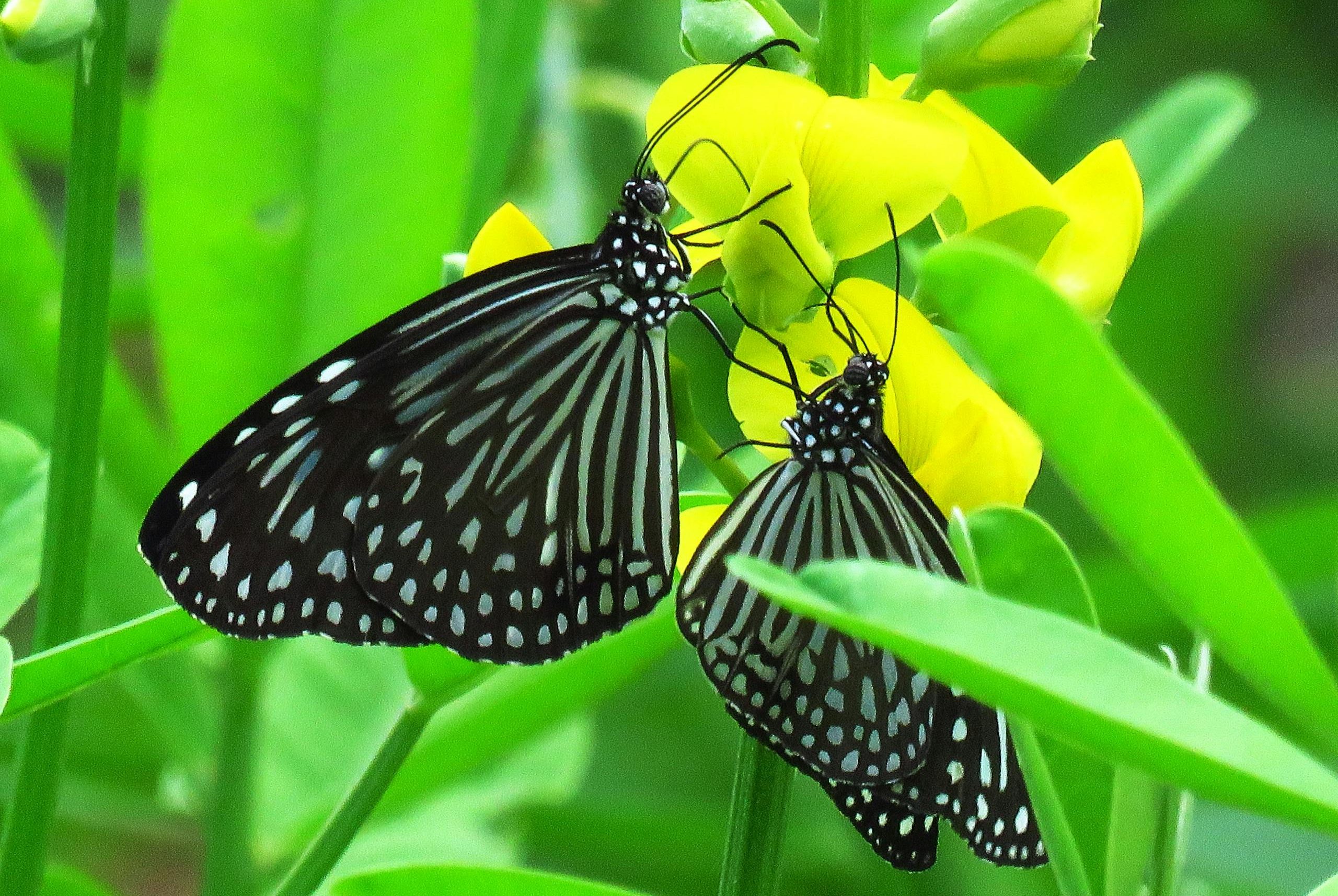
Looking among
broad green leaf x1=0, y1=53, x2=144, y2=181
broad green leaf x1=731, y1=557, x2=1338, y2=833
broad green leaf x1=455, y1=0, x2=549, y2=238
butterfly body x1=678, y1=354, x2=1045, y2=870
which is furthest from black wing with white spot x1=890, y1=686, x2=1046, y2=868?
broad green leaf x1=0, y1=53, x2=144, y2=181

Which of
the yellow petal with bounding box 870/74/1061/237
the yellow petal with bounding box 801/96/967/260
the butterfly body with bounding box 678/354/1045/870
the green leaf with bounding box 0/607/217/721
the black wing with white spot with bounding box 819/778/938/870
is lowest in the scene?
the green leaf with bounding box 0/607/217/721

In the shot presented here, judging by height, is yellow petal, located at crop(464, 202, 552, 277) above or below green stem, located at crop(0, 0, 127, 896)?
above

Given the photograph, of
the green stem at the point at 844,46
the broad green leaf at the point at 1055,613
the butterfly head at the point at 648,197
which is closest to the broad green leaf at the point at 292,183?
the butterfly head at the point at 648,197

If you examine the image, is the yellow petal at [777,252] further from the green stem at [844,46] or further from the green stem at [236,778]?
the green stem at [236,778]

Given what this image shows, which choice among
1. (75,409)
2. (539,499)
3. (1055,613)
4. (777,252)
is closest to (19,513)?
(75,409)

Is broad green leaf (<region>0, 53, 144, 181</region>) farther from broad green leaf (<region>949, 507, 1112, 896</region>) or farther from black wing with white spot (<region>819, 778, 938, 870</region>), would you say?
broad green leaf (<region>949, 507, 1112, 896</region>)

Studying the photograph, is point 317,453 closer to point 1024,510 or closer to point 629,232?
point 629,232
